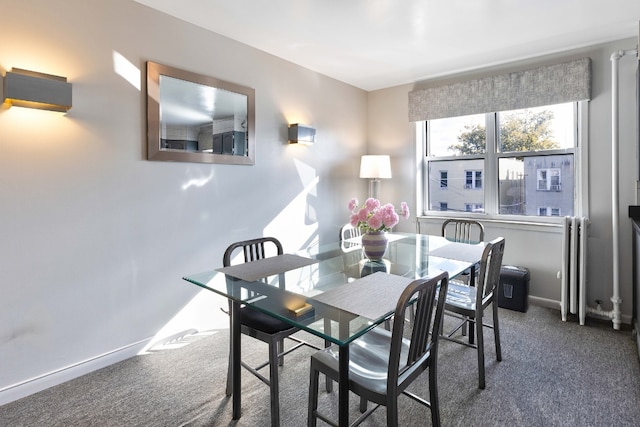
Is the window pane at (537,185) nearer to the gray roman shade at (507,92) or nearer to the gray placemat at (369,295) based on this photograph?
the gray roman shade at (507,92)

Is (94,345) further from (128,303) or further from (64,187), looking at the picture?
(64,187)

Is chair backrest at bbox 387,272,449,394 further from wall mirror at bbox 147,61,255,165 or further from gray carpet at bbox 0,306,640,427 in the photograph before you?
wall mirror at bbox 147,61,255,165

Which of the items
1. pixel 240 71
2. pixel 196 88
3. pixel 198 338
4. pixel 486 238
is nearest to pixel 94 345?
pixel 198 338

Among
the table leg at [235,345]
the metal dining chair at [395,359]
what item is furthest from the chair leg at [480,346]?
the table leg at [235,345]

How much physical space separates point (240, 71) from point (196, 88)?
48 cm

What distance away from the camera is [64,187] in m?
2.09

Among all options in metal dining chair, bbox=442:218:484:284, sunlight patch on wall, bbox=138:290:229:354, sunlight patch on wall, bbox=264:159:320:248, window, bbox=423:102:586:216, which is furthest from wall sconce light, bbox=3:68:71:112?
window, bbox=423:102:586:216

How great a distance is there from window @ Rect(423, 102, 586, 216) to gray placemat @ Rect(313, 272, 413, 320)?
2406mm

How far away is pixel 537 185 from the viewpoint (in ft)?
11.2

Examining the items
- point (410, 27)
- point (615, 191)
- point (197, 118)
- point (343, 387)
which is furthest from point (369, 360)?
point (615, 191)

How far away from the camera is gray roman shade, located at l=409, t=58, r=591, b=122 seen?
3.02 meters

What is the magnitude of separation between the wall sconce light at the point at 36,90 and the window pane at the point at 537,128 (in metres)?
3.69

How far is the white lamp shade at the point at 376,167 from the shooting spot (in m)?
3.90

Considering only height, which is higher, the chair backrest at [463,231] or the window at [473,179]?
the window at [473,179]
